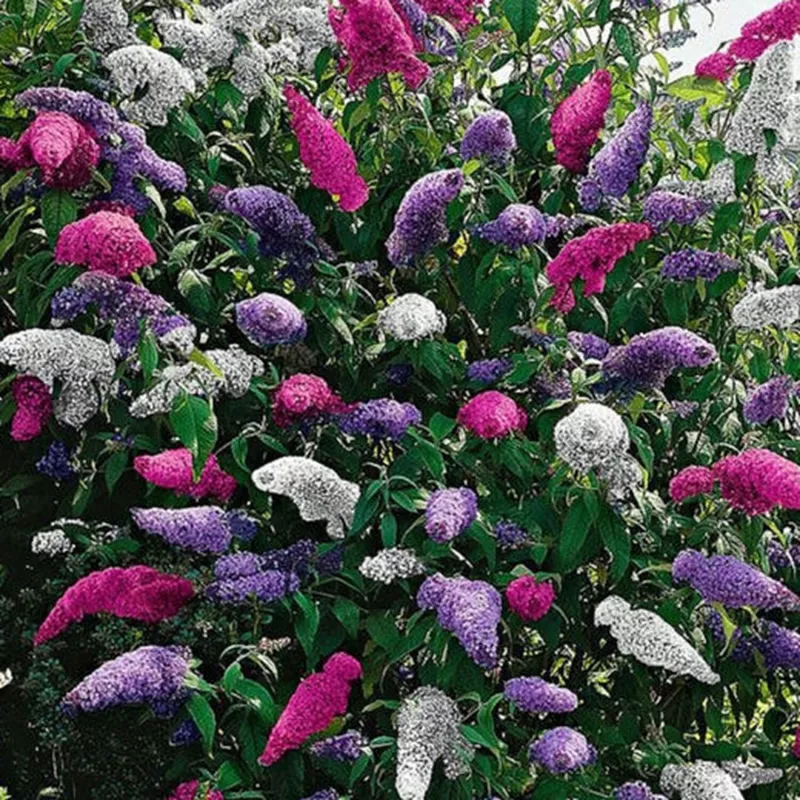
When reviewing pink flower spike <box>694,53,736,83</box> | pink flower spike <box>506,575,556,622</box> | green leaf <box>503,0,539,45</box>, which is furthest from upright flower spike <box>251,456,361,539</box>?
pink flower spike <box>694,53,736,83</box>

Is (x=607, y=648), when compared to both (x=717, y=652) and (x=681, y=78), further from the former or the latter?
(x=681, y=78)

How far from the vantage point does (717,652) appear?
124 inches

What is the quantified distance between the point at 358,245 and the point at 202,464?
0.90 meters

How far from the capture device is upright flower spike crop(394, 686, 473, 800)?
104 inches

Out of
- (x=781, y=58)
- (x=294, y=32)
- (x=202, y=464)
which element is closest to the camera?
(x=202, y=464)

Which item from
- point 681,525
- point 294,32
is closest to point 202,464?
point 681,525

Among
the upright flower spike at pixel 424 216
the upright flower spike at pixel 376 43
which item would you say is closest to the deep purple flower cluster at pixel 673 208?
the upright flower spike at pixel 424 216

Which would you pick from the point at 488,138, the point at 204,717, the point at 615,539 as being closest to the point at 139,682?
the point at 204,717

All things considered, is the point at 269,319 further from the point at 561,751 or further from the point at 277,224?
the point at 561,751

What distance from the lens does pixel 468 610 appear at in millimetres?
2699

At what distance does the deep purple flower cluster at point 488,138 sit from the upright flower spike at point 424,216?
0.11m

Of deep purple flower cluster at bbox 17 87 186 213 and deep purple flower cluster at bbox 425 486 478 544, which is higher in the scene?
deep purple flower cluster at bbox 17 87 186 213

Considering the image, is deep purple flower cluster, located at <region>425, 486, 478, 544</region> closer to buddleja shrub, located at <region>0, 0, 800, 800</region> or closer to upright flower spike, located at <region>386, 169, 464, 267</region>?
buddleja shrub, located at <region>0, 0, 800, 800</region>

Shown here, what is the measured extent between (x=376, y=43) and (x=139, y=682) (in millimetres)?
1349
